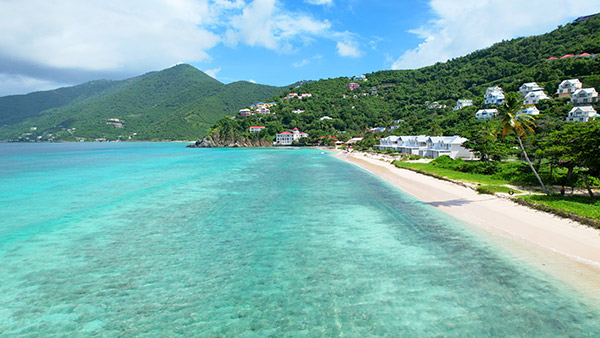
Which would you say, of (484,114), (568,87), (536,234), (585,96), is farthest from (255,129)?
(536,234)

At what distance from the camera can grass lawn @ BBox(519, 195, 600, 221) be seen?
13195 millimetres

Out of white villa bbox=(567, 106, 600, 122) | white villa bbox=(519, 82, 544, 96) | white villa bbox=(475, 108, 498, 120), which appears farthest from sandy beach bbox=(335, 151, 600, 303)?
white villa bbox=(519, 82, 544, 96)

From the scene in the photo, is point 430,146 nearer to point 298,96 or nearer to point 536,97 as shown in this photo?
point 536,97

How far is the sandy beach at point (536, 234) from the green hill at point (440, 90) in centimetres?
5412

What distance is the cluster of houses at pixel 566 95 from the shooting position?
54.3 metres

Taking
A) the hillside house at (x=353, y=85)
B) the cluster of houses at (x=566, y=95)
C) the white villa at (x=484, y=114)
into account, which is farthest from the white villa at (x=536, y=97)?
the hillside house at (x=353, y=85)

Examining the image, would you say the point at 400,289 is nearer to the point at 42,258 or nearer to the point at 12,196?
the point at 42,258

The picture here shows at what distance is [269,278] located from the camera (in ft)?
30.8

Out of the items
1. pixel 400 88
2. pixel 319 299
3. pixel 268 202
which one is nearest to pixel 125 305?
pixel 319 299

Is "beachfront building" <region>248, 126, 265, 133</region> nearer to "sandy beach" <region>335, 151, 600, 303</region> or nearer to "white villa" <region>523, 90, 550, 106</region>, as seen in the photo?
"white villa" <region>523, 90, 550, 106</region>

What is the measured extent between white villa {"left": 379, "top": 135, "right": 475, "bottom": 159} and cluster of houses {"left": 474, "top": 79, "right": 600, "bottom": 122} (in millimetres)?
16037

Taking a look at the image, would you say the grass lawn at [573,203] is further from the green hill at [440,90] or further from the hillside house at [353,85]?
the hillside house at [353,85]

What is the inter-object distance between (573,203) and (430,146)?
37.5 m

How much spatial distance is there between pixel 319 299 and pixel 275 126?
5129 inches
